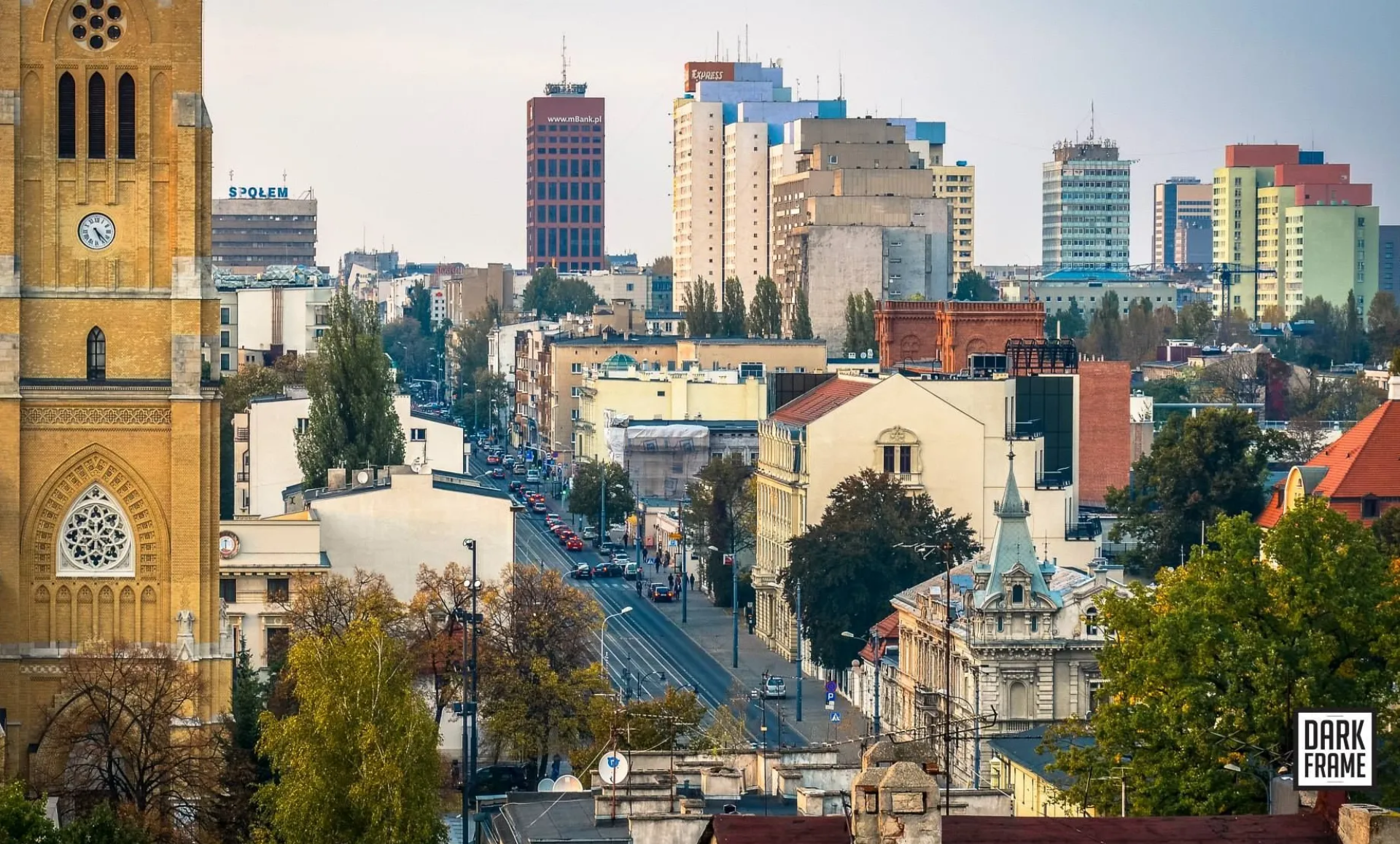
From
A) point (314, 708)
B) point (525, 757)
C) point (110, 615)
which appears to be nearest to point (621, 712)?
point (525, 757)

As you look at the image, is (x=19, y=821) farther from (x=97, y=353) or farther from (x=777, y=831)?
(x=97, y=353)

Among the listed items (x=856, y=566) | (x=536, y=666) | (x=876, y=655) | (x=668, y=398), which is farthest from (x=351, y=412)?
(x=668, y=398)

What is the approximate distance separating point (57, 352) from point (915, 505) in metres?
42.3

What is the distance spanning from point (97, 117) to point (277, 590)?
21.0 metres

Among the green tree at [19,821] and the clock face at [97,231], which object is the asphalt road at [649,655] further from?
the green tree at [19,821]

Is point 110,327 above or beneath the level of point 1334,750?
above

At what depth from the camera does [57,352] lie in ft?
259

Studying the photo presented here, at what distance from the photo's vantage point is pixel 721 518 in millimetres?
139250

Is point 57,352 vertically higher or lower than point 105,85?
lower

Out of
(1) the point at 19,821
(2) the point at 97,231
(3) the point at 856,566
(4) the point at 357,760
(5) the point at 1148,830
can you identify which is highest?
(2) the point at 97,231

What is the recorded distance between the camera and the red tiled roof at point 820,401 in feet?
410

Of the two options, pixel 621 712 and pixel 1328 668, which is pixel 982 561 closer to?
pixel 621 712

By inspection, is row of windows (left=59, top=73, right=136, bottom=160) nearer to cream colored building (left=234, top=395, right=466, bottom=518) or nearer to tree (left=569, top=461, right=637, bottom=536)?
cream colored building (left=234, top=395, right=466, bottom=518)

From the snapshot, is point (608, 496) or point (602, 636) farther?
point (608, 496)
